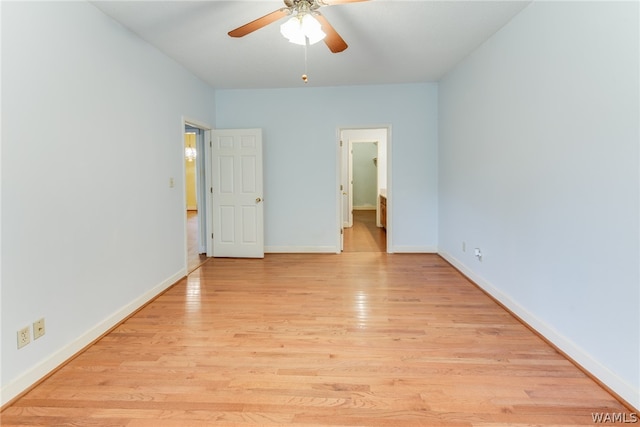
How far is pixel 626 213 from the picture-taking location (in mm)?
1823

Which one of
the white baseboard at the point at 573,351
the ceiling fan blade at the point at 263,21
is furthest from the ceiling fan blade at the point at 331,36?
the white baseboard at the point at 573,351

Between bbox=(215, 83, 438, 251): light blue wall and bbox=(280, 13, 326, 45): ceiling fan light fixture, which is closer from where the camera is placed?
bbox=(280, 13, 326, 45): ceiling fan light fixture

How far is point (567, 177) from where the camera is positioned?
90.0 inches

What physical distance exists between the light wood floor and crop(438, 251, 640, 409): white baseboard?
6 centimetres

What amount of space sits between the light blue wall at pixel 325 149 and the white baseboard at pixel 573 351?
2.06 meters

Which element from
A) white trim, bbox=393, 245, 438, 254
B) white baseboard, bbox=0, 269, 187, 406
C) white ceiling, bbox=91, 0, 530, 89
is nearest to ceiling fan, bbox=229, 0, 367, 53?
white ceiling, bbox=91, 0, 530, 89

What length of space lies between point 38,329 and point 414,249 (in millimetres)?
4555

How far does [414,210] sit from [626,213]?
3.49 meters

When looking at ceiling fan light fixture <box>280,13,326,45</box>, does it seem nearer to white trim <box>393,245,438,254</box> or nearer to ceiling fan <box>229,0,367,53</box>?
ceiling fan <box>229,0,367,53</box>

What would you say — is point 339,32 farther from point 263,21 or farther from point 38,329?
point 38,329

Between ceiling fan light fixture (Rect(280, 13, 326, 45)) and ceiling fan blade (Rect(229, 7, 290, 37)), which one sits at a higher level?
ceiling fan blade (Rect(229, 7, 290, 37))

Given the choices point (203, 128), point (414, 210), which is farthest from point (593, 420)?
point (203, 128)

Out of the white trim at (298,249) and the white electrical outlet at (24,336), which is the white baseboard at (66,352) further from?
the white trim at (298,249)

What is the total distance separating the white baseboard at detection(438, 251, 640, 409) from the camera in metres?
1.82
